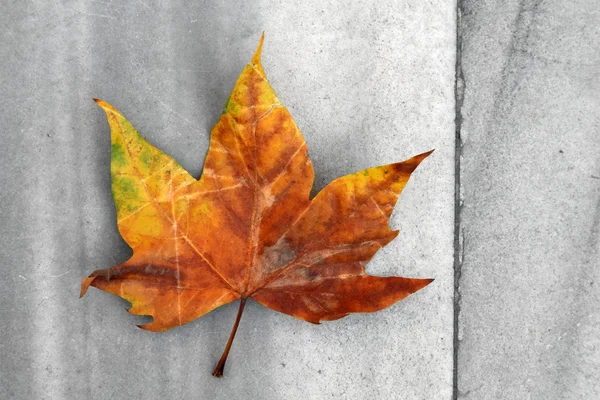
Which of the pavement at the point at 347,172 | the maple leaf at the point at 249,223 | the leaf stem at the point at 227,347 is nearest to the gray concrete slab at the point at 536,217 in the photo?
the pavement at the point at 347,172

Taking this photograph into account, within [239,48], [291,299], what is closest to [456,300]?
[291,299]

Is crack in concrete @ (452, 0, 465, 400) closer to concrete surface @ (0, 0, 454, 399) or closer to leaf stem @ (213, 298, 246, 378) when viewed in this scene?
concrete surface @ (0, 0, 454, 399)

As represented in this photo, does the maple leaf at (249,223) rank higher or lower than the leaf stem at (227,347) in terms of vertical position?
higher

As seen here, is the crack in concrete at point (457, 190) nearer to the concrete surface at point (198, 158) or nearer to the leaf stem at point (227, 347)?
the concrete surface at point (198, 158)

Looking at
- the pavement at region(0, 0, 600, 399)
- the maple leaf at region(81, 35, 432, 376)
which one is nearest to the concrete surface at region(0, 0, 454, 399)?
the pavement at region(0, 0, 600, 399)

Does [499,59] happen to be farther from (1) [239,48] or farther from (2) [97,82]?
(2) [97,82]

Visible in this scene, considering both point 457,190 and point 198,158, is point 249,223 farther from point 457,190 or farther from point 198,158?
point 457,190

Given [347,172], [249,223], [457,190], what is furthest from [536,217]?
[249,223]
